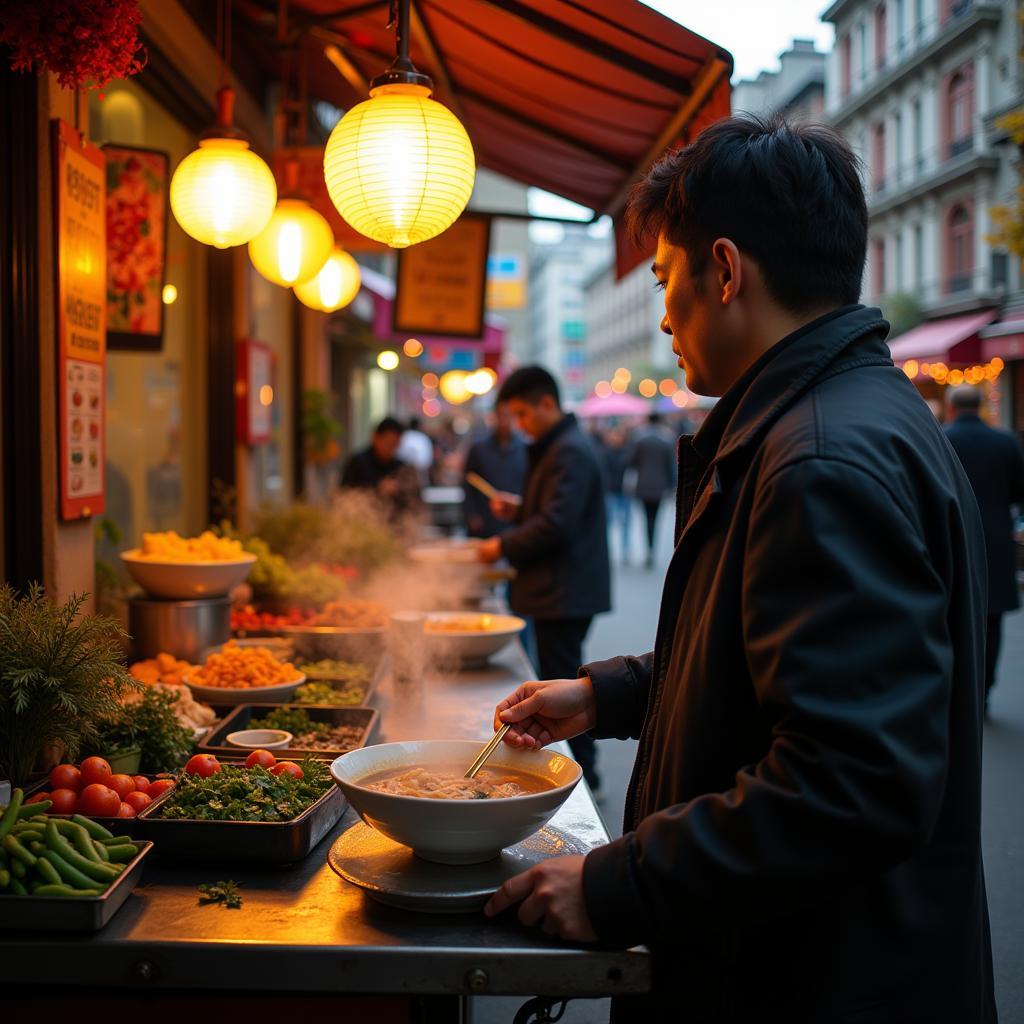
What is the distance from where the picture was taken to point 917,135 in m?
32.7

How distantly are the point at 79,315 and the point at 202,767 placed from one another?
1697 mm

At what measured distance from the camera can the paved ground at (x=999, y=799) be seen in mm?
3842

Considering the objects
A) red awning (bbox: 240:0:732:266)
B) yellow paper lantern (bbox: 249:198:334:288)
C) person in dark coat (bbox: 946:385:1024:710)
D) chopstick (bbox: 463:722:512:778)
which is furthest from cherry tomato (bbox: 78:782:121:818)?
person in dark coat (bbox: 946:385:1024:710)

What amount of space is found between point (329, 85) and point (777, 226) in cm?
756

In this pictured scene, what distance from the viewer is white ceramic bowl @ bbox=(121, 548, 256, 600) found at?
4.05m

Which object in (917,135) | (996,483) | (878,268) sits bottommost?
(996,483)

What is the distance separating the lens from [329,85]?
8344 mm

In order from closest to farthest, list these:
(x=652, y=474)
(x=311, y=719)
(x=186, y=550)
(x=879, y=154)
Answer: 1. (x=311, y=719)
2. (x=186, y=550)
3. (x=652, y=474)
4. (x=879, y=154)

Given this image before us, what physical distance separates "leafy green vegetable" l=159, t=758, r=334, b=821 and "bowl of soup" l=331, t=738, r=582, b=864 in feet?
0.71

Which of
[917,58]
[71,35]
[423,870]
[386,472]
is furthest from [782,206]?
[917,58]

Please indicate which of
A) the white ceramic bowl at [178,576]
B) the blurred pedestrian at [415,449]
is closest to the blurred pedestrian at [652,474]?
the blurred pedestrian at [415,449]

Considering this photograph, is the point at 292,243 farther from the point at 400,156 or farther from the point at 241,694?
the point at 241,694

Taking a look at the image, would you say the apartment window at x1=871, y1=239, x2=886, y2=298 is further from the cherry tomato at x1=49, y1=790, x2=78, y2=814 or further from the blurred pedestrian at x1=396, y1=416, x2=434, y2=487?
the cherry tomato at x1=49, y1=790, x2=78, y2=814

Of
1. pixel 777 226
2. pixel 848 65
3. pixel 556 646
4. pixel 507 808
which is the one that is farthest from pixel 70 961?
pixel 848 65
